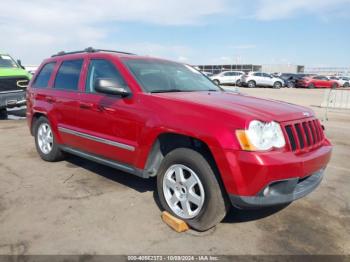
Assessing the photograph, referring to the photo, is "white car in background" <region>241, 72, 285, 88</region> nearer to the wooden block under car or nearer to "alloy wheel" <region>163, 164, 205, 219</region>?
"alloy wheel" <region>163, 164, 205, 219</region>

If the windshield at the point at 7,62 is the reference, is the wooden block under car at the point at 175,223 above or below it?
below

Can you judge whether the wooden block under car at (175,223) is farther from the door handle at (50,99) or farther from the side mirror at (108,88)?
the door handle at (50,99)

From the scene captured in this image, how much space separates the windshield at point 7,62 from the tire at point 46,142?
727 cm

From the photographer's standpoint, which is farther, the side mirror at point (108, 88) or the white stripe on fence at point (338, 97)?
the white stripe on fence at point (338, 97)

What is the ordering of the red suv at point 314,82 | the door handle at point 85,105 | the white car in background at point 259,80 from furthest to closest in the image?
the red suv at point 314,82
the white car in background at point 259,80
the door handle at point 85,105

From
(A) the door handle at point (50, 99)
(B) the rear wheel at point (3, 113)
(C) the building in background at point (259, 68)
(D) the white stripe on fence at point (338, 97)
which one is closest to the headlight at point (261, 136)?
(A) the door handle at point (50, 99)

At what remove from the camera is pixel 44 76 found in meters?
5.78

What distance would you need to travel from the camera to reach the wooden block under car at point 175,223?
3.40 metres

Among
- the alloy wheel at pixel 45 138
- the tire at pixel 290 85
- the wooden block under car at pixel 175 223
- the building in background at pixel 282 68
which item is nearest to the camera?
the wooden block under car at pixel 175 223

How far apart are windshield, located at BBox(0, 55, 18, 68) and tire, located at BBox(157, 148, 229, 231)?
1035 cm

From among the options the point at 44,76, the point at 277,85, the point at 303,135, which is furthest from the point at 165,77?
the point at 277,85

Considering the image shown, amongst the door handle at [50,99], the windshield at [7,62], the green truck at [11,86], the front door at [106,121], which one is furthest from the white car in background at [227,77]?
the front door at [106,121]

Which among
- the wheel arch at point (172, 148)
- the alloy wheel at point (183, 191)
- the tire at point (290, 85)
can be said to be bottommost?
the tire at point (290, 85)

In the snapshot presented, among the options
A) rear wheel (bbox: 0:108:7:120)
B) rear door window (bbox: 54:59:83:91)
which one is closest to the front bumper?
rear door window (bbox: 54:59:83:91)
